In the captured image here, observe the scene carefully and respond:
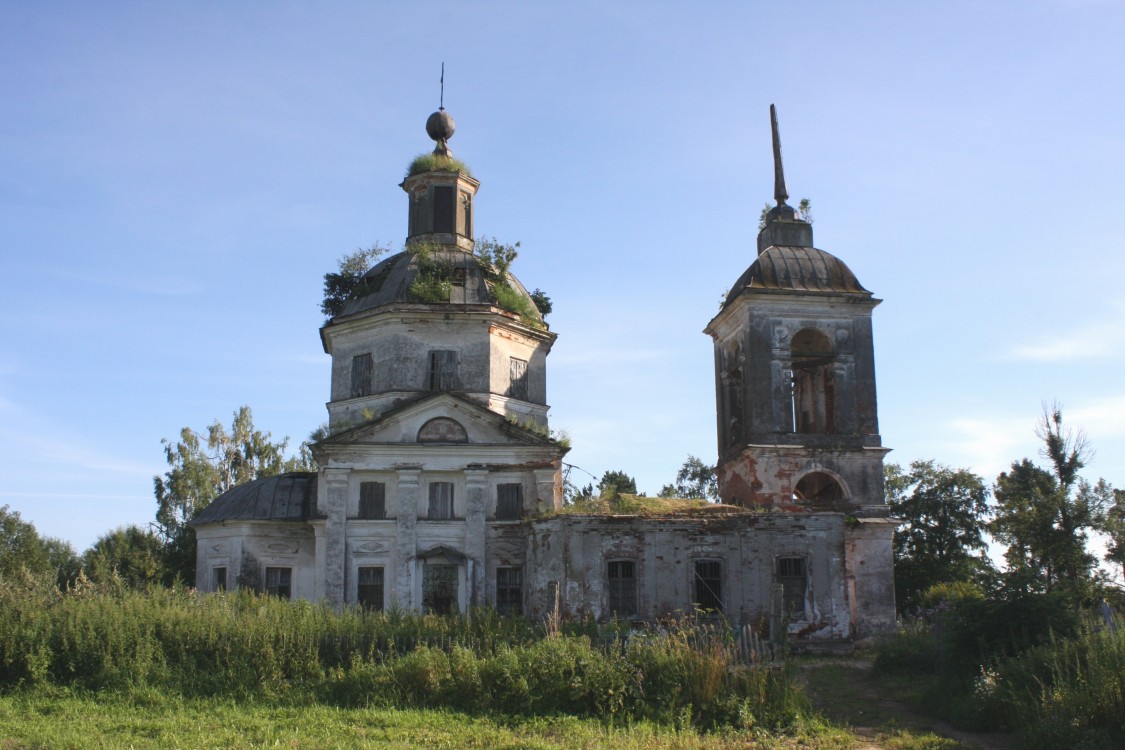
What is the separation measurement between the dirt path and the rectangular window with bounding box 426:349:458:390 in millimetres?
11023

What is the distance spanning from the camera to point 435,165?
29.3 meters

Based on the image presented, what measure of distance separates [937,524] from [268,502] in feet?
79.7

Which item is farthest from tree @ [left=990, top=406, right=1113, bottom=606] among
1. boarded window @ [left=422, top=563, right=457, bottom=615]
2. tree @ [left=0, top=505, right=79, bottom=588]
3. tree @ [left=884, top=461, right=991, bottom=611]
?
tree @ [left=0, top=505, right=79, bottom=588]

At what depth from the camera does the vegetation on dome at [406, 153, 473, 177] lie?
29.2 meters

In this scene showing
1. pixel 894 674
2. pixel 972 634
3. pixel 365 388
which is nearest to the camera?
pixel 972 634

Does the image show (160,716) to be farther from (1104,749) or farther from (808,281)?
(808,281)

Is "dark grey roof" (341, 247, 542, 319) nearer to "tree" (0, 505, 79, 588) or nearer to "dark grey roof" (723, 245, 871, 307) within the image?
"dark grey roof" (723, 245, 871, 307)

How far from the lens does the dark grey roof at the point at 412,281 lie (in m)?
26.0

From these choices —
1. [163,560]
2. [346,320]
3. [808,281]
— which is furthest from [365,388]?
[163,560]

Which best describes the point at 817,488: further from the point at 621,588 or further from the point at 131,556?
the point at 131,556

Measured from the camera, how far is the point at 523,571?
78.1 ft

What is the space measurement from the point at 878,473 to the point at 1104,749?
14111mm

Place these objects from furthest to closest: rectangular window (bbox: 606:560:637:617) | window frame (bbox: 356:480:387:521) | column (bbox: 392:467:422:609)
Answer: window frame (bbox: 356:480:387:521) → column (bbox: 392:467:422:609) → rectangular window (bbox: 606:560:637:617)

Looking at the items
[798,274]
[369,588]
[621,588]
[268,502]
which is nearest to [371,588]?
[369,588]
